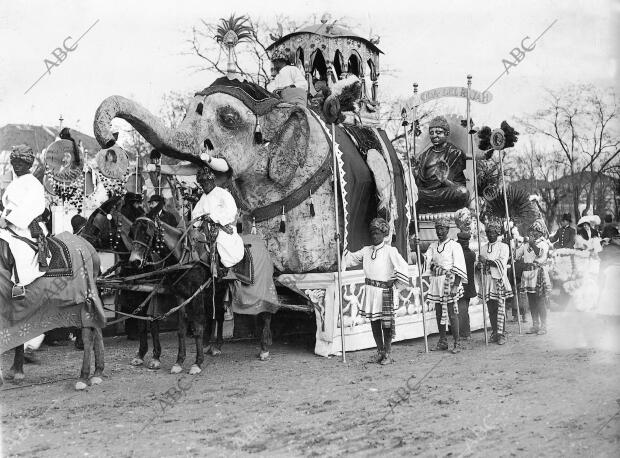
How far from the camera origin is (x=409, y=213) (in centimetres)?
1105

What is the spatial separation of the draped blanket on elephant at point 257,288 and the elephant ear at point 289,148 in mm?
1071

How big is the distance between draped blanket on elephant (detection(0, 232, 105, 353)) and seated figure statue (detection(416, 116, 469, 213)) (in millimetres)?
6719

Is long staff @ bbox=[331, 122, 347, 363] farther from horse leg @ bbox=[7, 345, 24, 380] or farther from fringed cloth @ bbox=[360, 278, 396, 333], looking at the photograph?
horse leg @ bbox=[7, 345, 24, 380]

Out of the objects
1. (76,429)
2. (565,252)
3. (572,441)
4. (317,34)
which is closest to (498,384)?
(572,441)

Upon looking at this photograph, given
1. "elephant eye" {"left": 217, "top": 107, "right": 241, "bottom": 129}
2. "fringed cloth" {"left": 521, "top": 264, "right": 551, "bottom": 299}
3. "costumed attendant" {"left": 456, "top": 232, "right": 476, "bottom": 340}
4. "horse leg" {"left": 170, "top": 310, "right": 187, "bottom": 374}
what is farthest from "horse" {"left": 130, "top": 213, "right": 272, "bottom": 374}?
"fringed cloth" {"left": 521, "top": 264, "right": 551, "bottom": 299}

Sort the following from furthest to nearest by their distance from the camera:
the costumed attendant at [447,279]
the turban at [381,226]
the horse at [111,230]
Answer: the costumed attendant at [447,279], the horse at [111,230], the turban at [381,226]

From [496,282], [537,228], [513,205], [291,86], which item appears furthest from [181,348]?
[513,205]

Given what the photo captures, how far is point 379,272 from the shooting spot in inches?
325

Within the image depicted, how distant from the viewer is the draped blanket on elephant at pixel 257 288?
8469mm

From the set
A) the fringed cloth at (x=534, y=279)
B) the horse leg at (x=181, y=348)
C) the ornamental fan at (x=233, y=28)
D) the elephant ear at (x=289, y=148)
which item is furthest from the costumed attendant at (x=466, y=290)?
the ornamental fan at (x=233, y=28)

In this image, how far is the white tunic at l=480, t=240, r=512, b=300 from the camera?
386 inches

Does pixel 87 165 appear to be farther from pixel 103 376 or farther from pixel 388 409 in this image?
pixel 388 409

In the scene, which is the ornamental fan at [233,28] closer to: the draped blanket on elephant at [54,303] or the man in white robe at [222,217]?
the man in white robe at [222,217]

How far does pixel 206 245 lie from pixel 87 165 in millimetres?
5772
